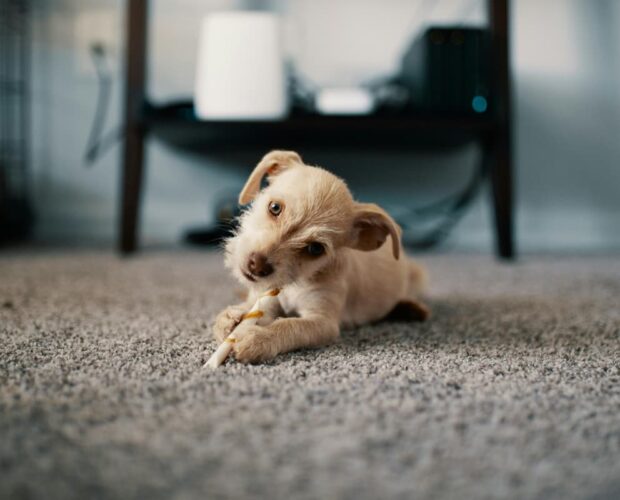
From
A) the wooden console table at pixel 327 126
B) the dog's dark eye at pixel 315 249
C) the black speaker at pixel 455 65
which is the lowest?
the dog's dark eye at pixel 315 249

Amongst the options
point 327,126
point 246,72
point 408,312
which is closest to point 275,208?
point 408,312

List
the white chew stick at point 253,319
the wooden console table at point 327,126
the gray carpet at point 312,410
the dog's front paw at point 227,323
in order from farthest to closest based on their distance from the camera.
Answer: the wooden console table at point 327,126, the dog's front paw at point 227,323, the white chew stick at point 253,319, the gray carpet at point 312,410

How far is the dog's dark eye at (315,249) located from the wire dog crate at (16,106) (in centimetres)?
186

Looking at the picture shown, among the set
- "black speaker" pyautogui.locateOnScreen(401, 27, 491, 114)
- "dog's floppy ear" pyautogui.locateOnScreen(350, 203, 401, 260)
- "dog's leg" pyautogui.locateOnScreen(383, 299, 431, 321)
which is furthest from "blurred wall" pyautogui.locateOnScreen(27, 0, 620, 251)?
"dog's floppy ear" pyautogui.locateOnScreen(350, 203, 401, 260)

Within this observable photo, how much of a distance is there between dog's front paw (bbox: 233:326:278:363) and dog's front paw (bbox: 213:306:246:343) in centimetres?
8

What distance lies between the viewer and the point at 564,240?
100 inches

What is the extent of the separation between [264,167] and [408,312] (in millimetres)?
376

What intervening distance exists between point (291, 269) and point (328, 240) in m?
0.08

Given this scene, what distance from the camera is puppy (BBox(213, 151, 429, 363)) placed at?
81 centimetres

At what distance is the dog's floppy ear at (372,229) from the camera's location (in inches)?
35.4

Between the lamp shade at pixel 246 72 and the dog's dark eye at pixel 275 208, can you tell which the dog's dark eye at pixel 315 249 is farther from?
the lamp shade at pixel 246 72

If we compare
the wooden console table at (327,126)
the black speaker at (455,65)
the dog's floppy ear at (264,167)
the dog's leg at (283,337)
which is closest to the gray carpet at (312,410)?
the dog's leg at (283,337)

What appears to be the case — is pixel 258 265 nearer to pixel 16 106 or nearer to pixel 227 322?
pixel 227 322

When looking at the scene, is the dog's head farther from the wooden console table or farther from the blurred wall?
the blurred wall
